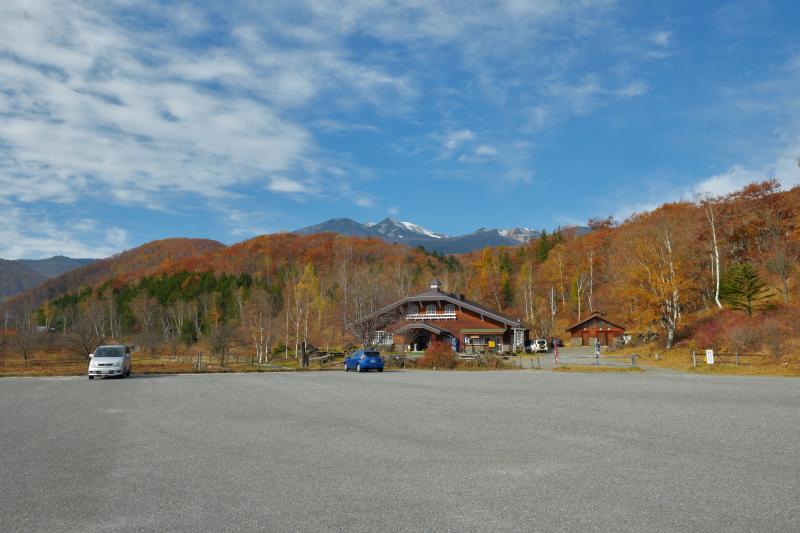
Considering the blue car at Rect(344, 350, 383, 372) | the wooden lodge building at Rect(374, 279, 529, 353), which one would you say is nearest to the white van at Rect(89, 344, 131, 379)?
the blue car at Rect(344, 350, 383, 372)

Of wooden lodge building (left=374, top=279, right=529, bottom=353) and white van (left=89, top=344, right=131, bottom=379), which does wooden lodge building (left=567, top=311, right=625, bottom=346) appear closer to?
wooden lodge building (left=374, top=279, right=529, bottom=353)

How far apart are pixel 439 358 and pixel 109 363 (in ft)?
63.6

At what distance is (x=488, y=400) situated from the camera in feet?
52.6

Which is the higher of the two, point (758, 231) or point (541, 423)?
point (758, 231)

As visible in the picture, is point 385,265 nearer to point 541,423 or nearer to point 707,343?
point 707,343

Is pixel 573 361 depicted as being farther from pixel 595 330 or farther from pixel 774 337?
pixel 595 330

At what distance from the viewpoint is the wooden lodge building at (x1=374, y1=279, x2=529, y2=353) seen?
180 feet

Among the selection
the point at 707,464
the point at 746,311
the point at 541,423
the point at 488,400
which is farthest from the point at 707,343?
the point at 707,464

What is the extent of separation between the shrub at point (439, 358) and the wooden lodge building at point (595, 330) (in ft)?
123

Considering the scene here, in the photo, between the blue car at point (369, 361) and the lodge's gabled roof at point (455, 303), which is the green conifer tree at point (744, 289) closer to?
the lodge's gabled roof at point (455, 303)

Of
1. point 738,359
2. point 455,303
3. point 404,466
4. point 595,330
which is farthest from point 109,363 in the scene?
point 595,330

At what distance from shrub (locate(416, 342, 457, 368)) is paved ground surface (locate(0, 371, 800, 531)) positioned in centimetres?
2143

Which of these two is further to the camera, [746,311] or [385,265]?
[385,265]

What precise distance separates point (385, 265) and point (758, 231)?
60.0m
